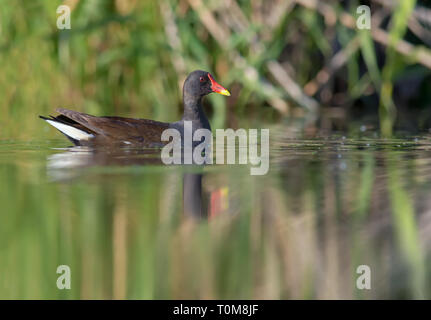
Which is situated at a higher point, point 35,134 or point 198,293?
point 35,134

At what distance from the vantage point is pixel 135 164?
5812mm

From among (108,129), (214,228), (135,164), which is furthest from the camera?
(108,129)

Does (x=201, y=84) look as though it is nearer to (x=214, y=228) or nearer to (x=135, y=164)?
(x=135, y=164)

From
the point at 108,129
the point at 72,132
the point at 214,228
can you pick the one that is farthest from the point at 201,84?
the point at 214,228

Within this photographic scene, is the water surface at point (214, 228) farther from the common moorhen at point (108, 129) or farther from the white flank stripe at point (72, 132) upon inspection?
the white flank stripe at point (72, 132)

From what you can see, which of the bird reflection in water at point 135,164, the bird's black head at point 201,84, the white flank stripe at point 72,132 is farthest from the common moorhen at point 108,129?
the bird's black head at point 201,84

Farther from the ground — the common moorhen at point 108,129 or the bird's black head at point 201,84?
the bird's black head at point 201,84

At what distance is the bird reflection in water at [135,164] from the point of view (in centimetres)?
431

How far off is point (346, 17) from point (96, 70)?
308 cm

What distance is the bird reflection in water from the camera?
4312 millimetres

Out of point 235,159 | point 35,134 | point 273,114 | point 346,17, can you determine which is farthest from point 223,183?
point 273,114

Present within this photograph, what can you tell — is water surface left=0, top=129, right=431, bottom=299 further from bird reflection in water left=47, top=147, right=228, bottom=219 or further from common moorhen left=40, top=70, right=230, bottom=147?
common moorhen left=40, top=70, right=230, bottom=147

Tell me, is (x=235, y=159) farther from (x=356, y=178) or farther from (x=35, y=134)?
(x=35, y=134)

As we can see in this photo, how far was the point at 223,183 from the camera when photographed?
200 inches
